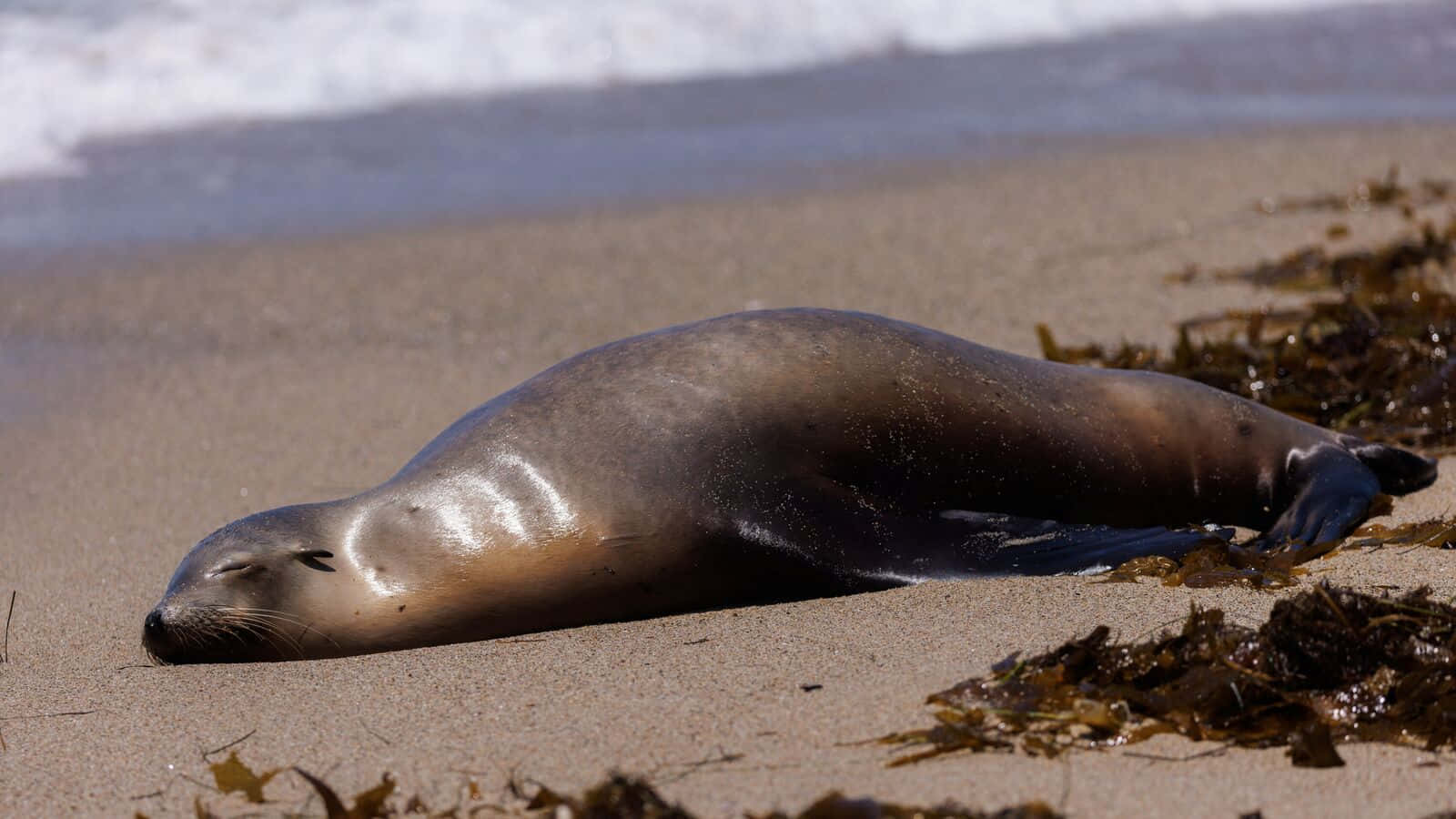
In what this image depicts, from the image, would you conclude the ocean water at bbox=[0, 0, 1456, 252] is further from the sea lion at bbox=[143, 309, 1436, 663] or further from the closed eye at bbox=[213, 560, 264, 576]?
the closed eye at bbox=[213, 560, 264, 576]

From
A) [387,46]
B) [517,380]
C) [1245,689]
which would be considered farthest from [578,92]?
[1245,689]

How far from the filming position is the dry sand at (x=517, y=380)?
2.67 m

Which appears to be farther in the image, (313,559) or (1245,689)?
(313,559)

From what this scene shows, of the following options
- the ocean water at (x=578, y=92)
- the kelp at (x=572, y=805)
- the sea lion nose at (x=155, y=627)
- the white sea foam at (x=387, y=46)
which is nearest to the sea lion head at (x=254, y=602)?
the sea lion nose at (x=155, y=627)

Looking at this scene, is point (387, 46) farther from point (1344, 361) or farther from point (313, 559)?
point (313, 559)

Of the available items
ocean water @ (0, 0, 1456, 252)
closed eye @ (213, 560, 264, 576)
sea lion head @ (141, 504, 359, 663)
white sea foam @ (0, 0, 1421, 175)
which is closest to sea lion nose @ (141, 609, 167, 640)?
sea lion head @ (141, 504, 359, 663)

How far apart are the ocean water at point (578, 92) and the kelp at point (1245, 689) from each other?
19.6 feet

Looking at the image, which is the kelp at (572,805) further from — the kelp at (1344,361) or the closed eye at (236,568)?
the kelp at (1344,361)

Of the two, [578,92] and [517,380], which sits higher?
[578,92]

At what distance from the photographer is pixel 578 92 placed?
484 inches

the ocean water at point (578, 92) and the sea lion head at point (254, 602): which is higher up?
the ocean water at point (578, 92)

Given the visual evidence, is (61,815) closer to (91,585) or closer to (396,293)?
(91,585)

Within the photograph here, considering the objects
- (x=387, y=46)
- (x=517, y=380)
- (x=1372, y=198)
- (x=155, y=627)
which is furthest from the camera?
(x=387, y=46)

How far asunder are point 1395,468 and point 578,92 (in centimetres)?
883
